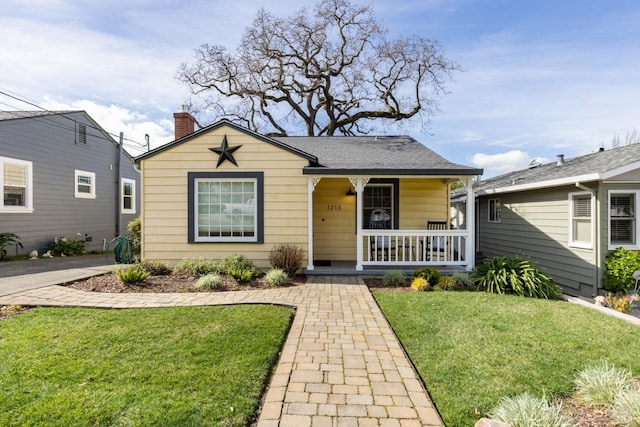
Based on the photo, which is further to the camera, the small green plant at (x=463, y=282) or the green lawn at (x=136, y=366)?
the small green plant at (x=463, y=282)

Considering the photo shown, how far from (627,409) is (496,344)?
5.05 ft

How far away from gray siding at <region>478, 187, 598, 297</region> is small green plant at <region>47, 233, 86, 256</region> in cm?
1522

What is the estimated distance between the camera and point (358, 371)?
10.3 feet

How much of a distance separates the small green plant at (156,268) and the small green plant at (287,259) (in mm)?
2440

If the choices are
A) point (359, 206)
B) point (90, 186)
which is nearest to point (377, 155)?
point (359, 206)

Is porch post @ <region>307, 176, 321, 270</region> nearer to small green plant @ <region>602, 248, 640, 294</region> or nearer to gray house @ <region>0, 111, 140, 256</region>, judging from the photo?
small green plant @ <region>602, 248, 640, 294</region>

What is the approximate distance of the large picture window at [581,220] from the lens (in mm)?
7906

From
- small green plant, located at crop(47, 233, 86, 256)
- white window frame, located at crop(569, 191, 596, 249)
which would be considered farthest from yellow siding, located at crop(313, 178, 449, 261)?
small green plant, located at crop(47, 233, 86, 256)

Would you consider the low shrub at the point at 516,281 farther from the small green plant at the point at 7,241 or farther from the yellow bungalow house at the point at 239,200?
the small green plant at the point at 7,241

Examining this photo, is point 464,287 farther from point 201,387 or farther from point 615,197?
point 201,387

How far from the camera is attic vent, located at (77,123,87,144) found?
516 inches

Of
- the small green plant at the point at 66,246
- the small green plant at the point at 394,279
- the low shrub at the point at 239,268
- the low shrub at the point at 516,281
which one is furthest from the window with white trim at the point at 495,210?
the small green plant at the point at 66,246

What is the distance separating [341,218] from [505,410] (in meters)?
7.28

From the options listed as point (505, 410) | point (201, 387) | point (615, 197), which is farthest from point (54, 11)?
point (615, 197)
